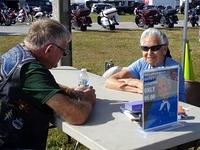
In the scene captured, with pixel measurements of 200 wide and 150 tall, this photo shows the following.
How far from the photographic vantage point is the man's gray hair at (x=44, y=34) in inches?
95.6

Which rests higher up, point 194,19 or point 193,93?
point 193,93

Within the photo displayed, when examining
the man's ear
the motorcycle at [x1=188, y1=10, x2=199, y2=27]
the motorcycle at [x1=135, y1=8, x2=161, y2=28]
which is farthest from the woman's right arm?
the motorcycle at [x1=188, y1=10, x2=199, y2=27]

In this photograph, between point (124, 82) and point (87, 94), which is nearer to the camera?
point (87, 94)

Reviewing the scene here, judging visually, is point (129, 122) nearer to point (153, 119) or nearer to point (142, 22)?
point (153, 119)

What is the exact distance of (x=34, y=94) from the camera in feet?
7.60

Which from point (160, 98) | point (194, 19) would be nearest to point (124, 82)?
point (160, 98)

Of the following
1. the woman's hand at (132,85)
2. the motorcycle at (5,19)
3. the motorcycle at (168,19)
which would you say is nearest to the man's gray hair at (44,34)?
the woman's hand at (132,85)

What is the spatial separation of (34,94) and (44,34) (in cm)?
34

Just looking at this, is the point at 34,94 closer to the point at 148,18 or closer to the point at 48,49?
the point at 48,49

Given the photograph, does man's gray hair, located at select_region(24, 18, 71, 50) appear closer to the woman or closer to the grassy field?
the woman

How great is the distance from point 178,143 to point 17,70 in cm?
92

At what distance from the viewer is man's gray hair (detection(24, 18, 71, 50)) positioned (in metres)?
2.43

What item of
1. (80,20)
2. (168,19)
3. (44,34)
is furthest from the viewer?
(168,19)

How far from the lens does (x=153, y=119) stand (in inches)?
87.0
